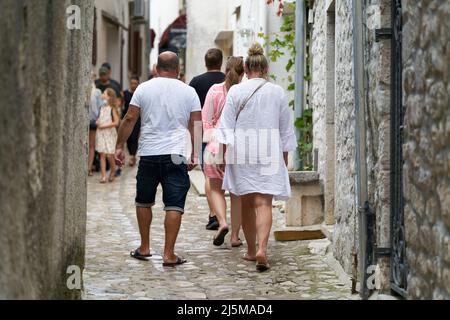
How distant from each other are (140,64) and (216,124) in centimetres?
2330

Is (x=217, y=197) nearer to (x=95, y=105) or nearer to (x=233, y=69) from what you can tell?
(x=233, y=69)

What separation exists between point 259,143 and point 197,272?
3.51 feet

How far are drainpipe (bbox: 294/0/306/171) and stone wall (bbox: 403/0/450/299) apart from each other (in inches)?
216

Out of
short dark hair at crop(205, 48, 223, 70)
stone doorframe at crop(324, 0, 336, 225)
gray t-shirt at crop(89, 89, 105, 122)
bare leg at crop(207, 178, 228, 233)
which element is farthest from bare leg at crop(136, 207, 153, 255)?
gray t-shirt at crop(89, 89, 105, 122)

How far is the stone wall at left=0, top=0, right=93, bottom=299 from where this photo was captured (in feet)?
12.7

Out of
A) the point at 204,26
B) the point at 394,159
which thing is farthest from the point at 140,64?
the point at 394,159

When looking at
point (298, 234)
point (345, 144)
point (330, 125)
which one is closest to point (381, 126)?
point (345, 144)

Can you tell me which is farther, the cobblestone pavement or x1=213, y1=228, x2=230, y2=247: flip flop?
x1=213, y1=228, x2=230, y2=247: flip flop

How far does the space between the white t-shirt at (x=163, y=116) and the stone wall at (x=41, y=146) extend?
1.48 meters

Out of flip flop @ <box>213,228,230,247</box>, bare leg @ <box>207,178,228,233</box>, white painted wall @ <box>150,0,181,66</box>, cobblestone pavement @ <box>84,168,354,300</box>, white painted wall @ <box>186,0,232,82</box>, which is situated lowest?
cobblestone pavement @ <box>84,168,354,300</box>

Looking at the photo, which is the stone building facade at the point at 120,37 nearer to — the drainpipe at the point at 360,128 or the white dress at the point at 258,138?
the white dress at the point at 258,138

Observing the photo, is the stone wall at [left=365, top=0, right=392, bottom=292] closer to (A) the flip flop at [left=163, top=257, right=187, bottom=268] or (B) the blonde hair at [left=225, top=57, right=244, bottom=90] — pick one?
(A) the flip flop at [left=163, top=257, right=187, bottom=268]

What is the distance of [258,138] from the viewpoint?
24.3 ft

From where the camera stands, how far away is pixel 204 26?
70.7ft
